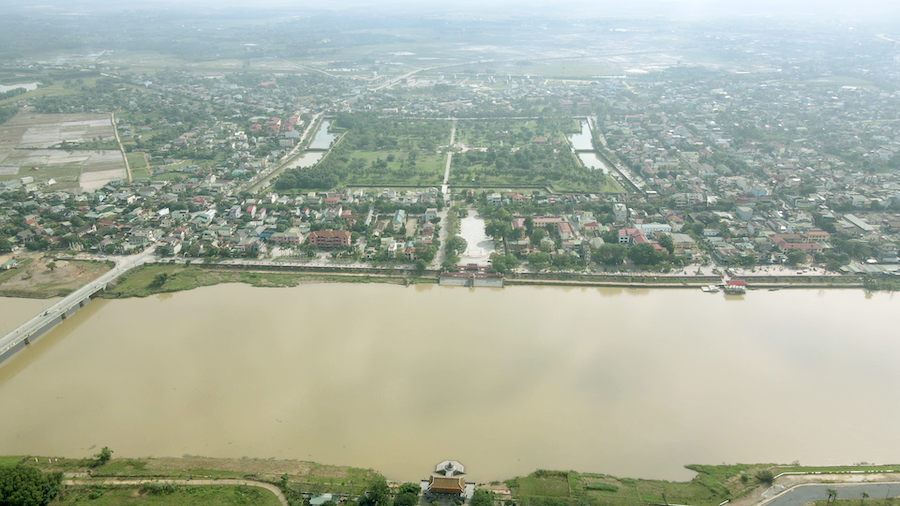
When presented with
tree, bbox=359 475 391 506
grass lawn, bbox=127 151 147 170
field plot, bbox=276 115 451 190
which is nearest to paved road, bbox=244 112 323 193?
field plot, bbox=276 115 451 190

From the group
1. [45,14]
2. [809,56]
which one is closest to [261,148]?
[809,56]

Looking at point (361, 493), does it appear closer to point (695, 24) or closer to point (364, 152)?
point (364, 152)

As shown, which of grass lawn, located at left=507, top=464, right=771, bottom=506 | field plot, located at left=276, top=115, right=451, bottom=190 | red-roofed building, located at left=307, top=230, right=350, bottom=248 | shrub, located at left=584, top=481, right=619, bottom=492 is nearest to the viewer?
grass lawn, located at left=507, top=464, right=771, bottom=506

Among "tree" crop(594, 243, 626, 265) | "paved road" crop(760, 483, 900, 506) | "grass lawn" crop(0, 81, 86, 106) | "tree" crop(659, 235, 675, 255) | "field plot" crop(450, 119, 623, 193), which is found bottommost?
"paved road" crop(760, 483, 900, 506)

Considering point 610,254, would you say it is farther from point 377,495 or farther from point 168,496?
point 168,496

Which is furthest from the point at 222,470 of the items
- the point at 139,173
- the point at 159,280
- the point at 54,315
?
the point at 139,173

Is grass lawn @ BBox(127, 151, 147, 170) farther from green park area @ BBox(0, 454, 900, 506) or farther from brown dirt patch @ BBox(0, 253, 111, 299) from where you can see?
green park area @ BBox(0, 454, 900, 506)
